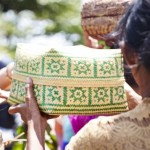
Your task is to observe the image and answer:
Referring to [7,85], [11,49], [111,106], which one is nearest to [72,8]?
[11,49]

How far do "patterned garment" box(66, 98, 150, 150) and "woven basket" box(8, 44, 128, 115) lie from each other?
332 mm

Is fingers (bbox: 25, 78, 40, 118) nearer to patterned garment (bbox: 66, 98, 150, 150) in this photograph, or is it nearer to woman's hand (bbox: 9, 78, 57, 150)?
woman's hand (bbox: 9, 78, 57, 150)

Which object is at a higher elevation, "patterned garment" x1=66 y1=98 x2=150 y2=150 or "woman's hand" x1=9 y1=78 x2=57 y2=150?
"patterned garment" x1=66 y1=98 x2=150 y2=150

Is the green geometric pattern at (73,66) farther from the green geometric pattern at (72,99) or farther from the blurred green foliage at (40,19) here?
the blurred green foliage at (40,19)

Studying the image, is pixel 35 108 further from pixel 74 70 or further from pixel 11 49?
pixel 11 49

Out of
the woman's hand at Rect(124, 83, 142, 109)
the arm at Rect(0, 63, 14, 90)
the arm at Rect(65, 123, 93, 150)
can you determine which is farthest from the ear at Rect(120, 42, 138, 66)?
the arm at Rect(0, 63, 14, 90)

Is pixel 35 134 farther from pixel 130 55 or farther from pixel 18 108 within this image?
pixel 130 55

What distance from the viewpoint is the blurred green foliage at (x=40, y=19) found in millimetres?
14547

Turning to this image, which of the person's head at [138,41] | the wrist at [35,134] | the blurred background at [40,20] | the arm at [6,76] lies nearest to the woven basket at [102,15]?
the arm at [6,76]

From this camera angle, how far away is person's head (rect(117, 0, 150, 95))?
2.06 meters

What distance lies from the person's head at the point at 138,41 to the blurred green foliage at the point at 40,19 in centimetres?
1202

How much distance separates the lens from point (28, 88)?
2494 mm

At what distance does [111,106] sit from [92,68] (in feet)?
0.54

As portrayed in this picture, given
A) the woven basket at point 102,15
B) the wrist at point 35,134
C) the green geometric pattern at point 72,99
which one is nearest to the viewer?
the wrist at point 35,134
